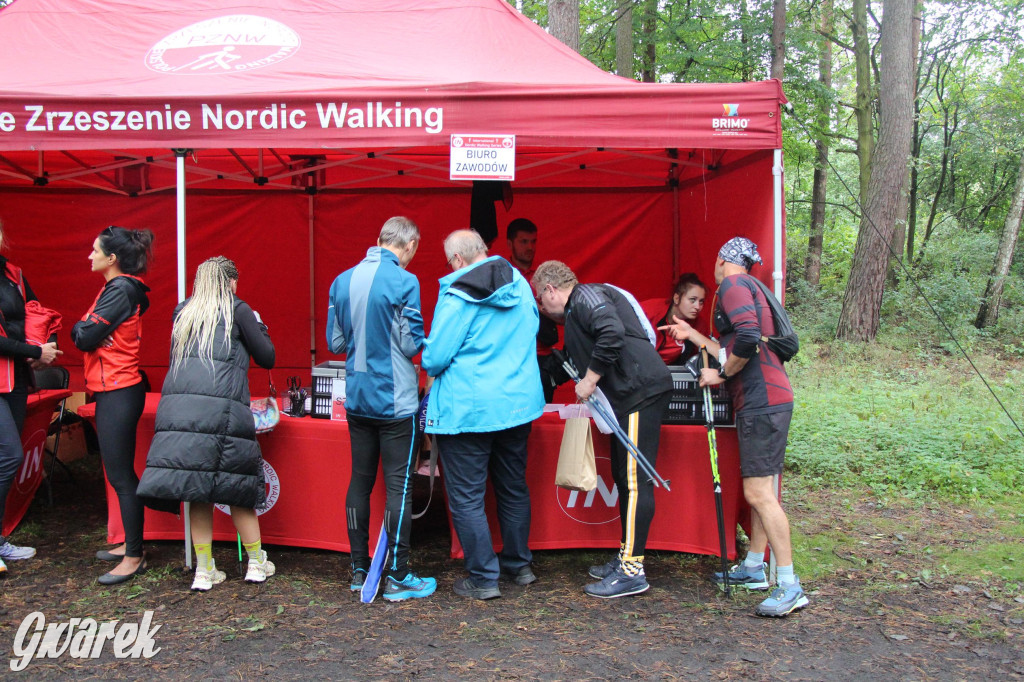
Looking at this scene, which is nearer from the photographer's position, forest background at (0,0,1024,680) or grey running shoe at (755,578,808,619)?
forest background at (0,0,1024,680)

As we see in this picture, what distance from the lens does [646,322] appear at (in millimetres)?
3701

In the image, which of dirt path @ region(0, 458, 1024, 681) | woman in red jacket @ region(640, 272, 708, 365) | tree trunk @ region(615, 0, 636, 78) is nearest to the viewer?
dirt path @ region(0, 458, 1024, 681)

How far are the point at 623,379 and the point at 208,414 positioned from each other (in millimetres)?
1850

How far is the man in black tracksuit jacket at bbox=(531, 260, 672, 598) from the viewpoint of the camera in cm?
348

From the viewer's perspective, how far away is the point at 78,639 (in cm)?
315

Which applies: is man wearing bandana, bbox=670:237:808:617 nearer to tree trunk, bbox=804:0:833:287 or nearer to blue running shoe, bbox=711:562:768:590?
blue running shoe, bbox=711:562:768:590

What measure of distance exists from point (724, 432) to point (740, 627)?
3.12ft

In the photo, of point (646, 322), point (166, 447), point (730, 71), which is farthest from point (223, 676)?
point (730, 71)

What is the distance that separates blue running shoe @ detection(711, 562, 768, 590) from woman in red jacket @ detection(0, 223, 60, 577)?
3474mm

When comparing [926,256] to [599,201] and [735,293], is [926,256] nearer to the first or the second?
[599,201]

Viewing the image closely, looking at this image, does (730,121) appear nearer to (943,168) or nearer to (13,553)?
(13,553)

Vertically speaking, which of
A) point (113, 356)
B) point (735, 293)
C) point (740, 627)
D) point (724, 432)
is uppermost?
point (735, 293)

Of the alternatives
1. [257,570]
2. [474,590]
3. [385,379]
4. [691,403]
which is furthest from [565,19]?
[257,570]

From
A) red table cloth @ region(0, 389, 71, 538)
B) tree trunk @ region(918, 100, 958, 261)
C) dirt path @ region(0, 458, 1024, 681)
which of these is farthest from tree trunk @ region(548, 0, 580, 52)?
tree trunk @ region(918, 100, 958, 261)
